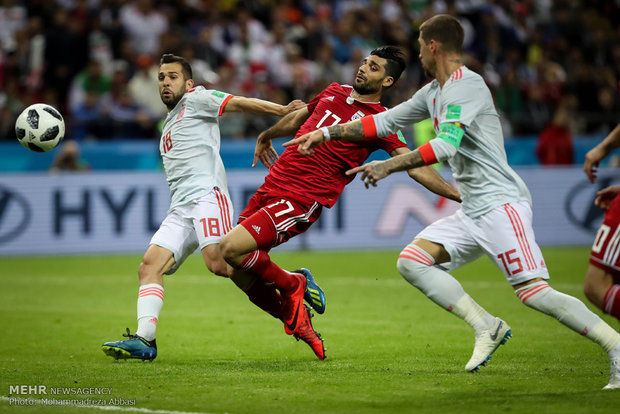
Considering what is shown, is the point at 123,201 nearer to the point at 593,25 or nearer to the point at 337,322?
the point at 337,322

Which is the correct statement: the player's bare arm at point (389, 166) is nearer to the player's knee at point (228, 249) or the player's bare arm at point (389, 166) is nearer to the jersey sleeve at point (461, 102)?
the jersey sleeve at point (461, 102)

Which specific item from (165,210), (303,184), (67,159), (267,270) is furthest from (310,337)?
(67,159)

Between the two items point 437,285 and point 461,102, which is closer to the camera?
point 461,102

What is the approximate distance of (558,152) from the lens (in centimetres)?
1838

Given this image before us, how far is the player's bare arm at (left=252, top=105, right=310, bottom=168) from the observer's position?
7926 mm

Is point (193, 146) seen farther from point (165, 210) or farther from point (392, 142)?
point (165, 210)

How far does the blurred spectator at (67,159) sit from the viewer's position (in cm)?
1655

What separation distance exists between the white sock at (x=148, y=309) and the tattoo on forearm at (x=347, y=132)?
2.29m

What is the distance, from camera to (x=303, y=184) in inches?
306

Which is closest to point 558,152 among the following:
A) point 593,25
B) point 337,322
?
point 593,25

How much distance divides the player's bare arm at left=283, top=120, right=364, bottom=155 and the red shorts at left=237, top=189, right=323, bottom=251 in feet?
3.75

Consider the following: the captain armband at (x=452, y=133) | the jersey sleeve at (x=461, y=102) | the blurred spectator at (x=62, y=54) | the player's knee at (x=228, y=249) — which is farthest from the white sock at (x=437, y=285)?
the blurred spectator at (x=62, y=54)

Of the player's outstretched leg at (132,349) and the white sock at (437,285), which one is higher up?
the white sock at (437,285)

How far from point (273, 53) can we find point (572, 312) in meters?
14.7
